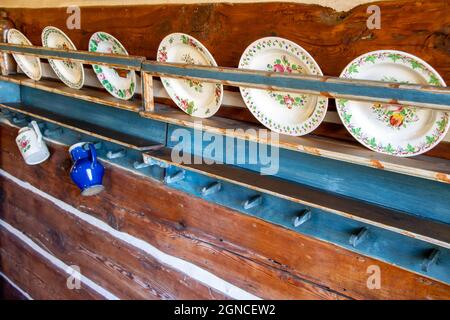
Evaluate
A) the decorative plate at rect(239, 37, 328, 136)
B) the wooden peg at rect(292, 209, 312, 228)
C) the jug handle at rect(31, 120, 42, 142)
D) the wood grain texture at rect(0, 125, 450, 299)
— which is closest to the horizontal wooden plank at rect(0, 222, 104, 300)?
the wood grain texture at rect(0, 125, 450, 299)

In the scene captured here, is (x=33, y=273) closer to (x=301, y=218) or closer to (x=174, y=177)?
(x=174, y=177)

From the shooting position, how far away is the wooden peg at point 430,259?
2.87 ft

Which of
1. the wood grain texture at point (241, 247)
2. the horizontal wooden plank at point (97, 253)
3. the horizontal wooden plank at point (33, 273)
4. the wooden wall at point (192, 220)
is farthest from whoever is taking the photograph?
the horizontal wooden plank at point (33, 273)

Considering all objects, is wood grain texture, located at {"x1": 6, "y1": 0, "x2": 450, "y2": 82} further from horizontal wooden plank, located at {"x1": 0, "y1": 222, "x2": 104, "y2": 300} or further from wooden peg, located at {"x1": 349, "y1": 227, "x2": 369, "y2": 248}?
horizontal wooden plank, located at {"x1": 0, "y1": 222, "x2": 104, "y2": 300}

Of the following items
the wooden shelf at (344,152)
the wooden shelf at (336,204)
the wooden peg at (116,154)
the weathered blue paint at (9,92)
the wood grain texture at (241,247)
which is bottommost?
the wood grain texture at (241,247)

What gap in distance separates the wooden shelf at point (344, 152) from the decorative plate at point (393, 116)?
1.2 inches

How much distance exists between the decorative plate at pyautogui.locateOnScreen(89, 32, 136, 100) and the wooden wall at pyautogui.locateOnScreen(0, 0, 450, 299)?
0.05m

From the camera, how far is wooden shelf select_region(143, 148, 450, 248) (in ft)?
2.70

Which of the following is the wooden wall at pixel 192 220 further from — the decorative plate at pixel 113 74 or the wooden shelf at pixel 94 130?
the wooden shelf at pixel 94 130

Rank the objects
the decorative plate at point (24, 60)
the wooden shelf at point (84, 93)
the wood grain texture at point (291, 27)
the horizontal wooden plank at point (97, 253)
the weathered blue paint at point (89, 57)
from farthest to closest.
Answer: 1. the decorative plate at point (24, 60)
2. the horizontal wooden plank at point (97, 253)
3. the wooden shelf at point (84, 93)
4. the weathered blue paint at point (89, 57)
5. the wood grain texture at point (291, 27)

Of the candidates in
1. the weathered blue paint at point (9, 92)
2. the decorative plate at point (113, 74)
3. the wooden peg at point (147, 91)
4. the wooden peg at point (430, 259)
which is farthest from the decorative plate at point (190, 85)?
the weathered blue paint at point (9, 92)
